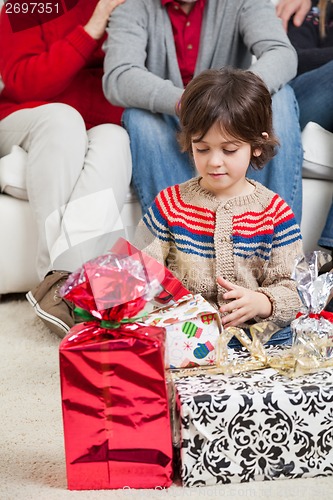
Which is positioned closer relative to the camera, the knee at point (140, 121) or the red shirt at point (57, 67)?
the knee at point (140, 121)

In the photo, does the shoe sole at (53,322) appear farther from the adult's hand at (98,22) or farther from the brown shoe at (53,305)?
the adult's hand at (98,22)

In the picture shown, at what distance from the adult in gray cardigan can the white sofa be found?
7 cm

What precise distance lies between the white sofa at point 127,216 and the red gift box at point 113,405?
97 centimetres

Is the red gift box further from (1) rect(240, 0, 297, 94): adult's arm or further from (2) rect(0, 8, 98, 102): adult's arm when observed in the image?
(2) rect(0, 8, 98, 102): adult's arm

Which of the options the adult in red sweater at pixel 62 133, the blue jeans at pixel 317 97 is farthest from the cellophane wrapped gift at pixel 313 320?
the blue jeans at pixel 317 97

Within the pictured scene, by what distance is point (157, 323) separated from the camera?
1.13 meters

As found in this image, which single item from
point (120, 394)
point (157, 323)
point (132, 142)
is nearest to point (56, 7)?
point (132, 142)

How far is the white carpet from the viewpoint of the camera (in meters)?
1.02

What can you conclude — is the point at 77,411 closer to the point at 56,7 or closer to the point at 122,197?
the point at 122,197

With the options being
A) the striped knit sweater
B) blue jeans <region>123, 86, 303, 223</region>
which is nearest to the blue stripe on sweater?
the striped knit sweater

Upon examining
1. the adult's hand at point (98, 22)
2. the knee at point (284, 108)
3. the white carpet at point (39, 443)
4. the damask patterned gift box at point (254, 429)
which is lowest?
the white carpet at point (39, 443)

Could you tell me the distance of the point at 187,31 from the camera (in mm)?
2061

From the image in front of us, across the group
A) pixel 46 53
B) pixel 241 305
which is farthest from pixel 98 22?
pixel 241 305

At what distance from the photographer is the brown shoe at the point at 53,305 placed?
1693 mm
